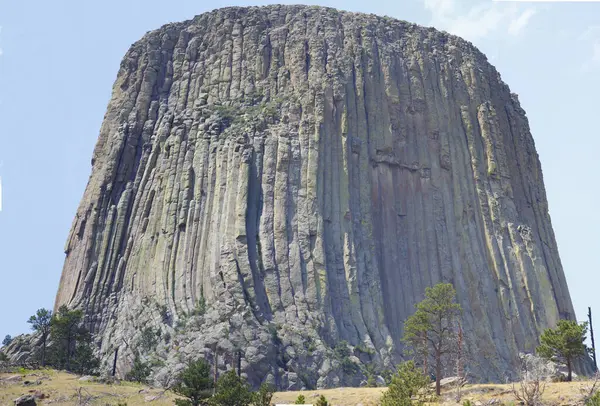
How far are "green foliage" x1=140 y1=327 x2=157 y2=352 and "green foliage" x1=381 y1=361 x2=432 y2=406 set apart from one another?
93.7 ft

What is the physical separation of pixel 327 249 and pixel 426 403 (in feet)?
113

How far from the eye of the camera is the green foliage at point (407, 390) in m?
47.3

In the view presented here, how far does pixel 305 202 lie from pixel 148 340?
714 inches

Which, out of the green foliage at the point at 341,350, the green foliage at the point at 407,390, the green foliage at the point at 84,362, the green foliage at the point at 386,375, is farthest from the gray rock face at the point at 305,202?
the green foliage at the point at 407,390

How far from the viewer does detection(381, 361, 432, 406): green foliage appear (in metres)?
47.3

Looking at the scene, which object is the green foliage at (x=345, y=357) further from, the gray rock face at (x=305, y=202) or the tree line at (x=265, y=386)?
the tree line at (x=265, y=386)

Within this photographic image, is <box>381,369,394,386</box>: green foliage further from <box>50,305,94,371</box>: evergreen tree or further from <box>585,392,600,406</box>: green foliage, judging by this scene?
<box>585,392,600,406</box>: green foliage

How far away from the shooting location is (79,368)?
71250 mm

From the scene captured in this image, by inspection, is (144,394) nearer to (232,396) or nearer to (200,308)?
(232,396)

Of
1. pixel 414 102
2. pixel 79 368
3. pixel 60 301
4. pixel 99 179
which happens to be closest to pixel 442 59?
pixel 414 102

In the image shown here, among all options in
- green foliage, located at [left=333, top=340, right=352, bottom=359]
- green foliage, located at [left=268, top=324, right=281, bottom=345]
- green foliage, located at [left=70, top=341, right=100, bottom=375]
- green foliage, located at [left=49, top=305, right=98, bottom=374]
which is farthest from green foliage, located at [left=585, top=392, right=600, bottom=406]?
green foliage, located at [left=49, top=305, right=98, bottom=374]

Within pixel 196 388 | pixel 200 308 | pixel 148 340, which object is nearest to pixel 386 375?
pixel 200 308

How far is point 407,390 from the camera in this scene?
164 feet

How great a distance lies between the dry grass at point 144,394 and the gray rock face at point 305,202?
1364 cm
